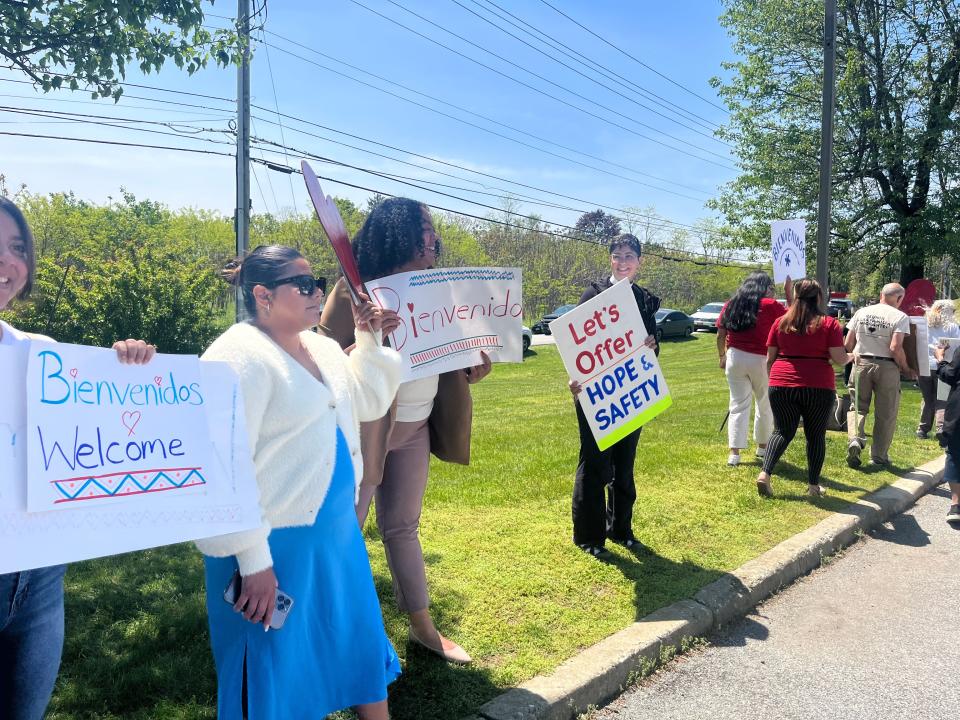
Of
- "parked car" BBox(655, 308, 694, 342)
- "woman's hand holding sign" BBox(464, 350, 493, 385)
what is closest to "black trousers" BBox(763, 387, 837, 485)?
"woman's hand holding sign" BBox(464, 350, 493, 385)

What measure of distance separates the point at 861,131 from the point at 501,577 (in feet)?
66.1

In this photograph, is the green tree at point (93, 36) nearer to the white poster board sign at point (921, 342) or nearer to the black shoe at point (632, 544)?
the black shoe at point (632, 544)

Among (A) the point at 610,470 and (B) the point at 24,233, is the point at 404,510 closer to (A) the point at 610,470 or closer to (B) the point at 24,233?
(A) the point at 610,470

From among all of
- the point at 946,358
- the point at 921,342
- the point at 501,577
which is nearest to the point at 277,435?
the point at 501,577

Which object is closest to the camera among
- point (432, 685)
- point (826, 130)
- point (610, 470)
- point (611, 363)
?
point (432, 685)

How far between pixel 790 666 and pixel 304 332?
112 inches

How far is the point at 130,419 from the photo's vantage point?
194 cm

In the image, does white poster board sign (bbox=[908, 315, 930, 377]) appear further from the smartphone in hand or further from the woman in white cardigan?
the smartphone in hand

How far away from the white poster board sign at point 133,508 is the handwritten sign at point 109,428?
17mm

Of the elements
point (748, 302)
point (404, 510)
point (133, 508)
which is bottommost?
point (404, 510)

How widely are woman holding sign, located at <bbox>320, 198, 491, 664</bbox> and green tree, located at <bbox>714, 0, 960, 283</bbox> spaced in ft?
63.9

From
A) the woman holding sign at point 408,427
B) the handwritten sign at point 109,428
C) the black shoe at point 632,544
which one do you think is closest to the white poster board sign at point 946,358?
the black shoe at point 632,544

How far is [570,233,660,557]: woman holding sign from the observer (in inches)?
178

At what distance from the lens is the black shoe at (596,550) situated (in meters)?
4.55
